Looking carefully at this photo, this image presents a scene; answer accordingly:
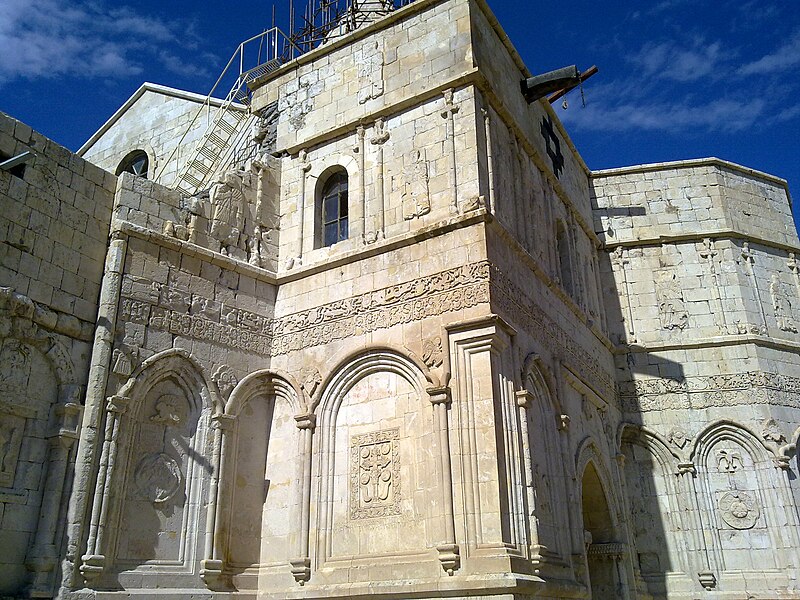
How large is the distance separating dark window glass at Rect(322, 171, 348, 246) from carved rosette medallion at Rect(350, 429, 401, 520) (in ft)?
12.1

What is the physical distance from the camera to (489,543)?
920 centimetres

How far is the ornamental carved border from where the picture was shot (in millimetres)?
10938

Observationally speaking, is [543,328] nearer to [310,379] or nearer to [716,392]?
[310,379]

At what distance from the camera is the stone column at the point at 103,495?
9.33m

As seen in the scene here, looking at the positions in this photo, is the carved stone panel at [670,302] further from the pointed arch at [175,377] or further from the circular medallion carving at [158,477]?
the circular medallion carving at [158,477]

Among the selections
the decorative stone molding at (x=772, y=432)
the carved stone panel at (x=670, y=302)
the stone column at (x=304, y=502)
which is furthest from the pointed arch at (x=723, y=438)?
the stone column at (x=304, y=502)

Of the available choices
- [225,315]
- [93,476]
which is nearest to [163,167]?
[225,315]

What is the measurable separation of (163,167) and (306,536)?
29.2ft

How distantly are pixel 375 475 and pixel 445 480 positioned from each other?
1.25 meters

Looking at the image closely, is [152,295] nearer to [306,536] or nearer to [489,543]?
[306,536]

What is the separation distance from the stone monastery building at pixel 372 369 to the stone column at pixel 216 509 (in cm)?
3

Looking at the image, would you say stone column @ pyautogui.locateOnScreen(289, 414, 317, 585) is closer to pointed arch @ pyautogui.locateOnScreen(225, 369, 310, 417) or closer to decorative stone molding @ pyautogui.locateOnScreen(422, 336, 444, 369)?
pointed arch @ pyautogui.locateOnScreen(225, 369, 310, 417)

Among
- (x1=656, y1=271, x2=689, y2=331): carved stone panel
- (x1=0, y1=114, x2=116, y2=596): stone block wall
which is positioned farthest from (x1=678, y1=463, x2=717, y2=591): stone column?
(x1=0, y1=114, x2=116, y2=596): stone block wall

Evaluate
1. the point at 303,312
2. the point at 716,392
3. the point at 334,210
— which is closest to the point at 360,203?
the point at 334,210
